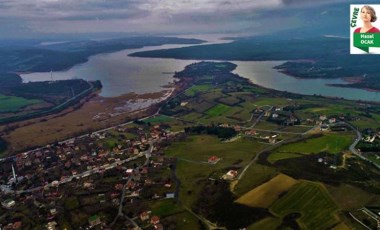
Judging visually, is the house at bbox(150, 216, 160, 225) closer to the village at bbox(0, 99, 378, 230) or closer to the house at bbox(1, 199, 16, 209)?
the village at bbox(0, 99, 378, 230)

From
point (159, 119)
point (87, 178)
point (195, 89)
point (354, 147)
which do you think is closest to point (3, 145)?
point (87, 178)

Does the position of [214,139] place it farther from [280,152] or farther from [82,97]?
[82,97]

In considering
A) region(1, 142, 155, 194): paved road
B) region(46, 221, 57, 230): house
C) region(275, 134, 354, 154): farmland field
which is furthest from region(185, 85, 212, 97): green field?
region(46, 221, 57, 230): house

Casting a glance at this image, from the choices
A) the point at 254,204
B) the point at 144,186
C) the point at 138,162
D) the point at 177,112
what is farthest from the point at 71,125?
the point at 254,204

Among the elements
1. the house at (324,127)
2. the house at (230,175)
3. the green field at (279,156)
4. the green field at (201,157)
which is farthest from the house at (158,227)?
the house at (324,127)

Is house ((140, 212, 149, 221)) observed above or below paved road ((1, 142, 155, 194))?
below
